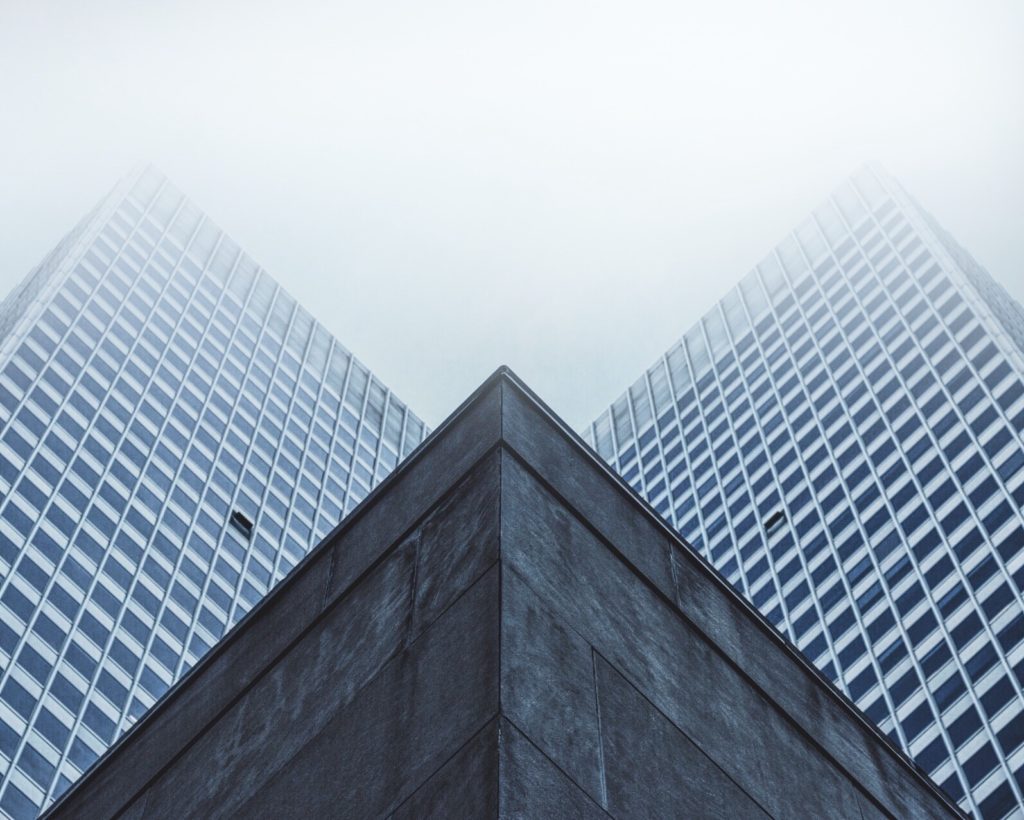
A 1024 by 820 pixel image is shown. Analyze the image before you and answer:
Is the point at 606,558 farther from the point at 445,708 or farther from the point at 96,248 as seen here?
the point at 96,248

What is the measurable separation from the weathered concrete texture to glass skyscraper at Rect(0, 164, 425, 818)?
64.1m

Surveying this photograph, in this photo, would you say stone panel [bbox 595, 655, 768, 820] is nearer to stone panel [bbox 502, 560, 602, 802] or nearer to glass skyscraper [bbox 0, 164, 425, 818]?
stone panel [bbox 502, 560, 602, 802]

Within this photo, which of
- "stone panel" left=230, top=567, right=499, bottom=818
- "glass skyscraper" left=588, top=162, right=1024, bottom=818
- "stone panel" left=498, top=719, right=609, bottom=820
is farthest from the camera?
"glass skyscraper" left=588, top=162, right=1024, bottom=818

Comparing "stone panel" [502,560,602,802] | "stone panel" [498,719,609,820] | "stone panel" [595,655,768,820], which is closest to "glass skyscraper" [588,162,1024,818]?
"stone panel" [595,655,768,820]

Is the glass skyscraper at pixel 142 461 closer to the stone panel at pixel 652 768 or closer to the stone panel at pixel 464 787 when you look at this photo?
the stone panel at pixel 652 768

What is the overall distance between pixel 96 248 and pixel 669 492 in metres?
58.4

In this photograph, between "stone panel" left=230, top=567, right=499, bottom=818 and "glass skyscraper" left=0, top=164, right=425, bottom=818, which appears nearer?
"stone panel" left=230, top=567, right=499, bottom=818

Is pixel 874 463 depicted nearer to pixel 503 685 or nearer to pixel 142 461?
pixel 142 461

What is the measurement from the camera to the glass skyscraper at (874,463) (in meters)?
81.0

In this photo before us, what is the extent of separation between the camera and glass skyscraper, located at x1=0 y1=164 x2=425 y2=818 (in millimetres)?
76875

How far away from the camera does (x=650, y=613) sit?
29.5 ft

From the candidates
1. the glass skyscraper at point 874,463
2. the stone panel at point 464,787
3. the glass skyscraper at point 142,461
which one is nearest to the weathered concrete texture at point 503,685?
the stone panel at point 464,787

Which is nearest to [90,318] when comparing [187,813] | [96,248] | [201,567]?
[96,248]

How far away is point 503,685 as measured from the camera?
6898 mm
